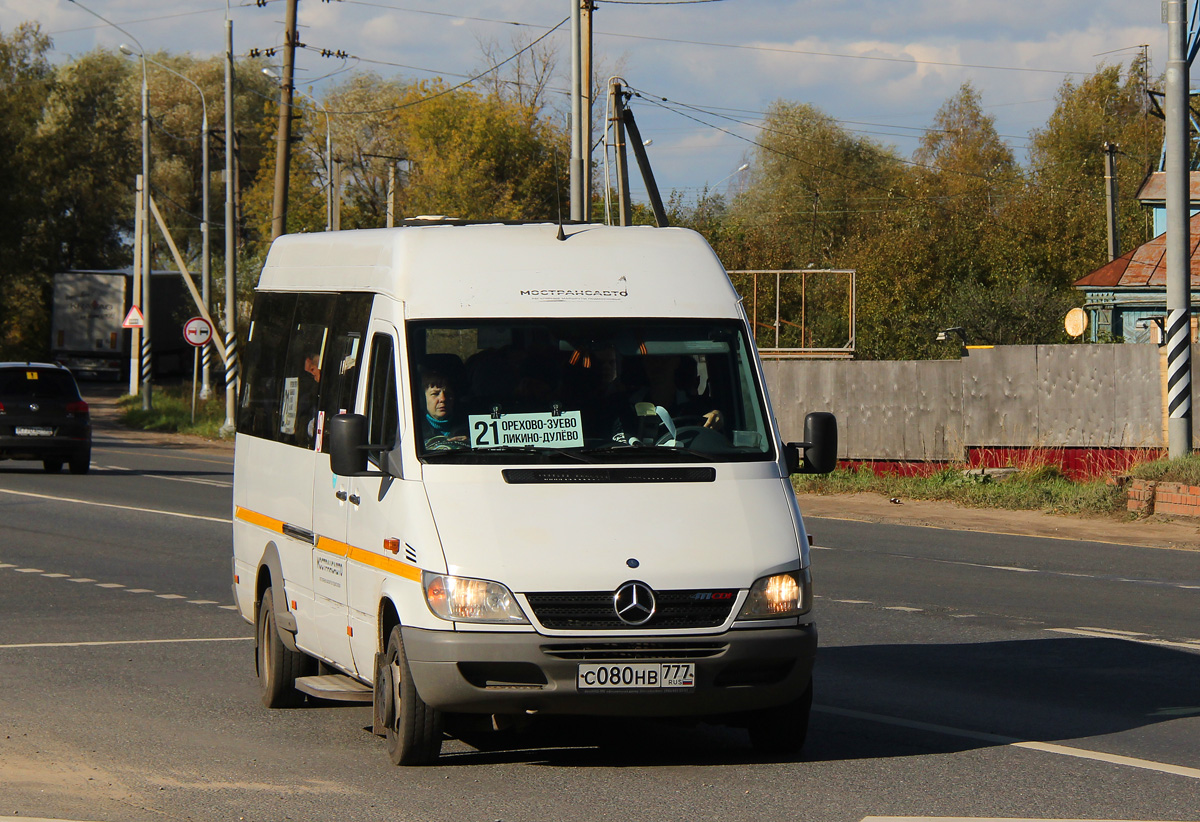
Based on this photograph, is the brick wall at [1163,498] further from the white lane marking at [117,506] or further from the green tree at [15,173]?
the green tree at [15,173]

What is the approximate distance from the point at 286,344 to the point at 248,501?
3.16ft

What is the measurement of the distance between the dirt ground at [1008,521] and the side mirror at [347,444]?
42.1ft

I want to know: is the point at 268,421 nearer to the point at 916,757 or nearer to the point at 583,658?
the point at 583,658

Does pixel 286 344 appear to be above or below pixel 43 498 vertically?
above

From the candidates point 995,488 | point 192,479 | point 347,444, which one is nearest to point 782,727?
point 347,444

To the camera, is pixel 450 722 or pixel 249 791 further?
pixel 450 722

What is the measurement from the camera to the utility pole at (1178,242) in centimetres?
2103

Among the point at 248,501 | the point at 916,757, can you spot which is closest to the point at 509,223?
the point at 248,501

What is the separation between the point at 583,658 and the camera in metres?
6.34

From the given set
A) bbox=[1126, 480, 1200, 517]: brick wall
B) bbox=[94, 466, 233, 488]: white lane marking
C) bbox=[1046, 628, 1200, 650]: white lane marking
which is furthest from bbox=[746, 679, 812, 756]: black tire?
bbox=[94, 466, 233, 488]: white lane marking

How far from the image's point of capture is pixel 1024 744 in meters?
7.33

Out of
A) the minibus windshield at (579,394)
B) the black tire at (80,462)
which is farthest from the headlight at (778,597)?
the black tire at (80,462)

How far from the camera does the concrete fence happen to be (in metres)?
23.9

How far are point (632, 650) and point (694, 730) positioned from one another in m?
1.52
